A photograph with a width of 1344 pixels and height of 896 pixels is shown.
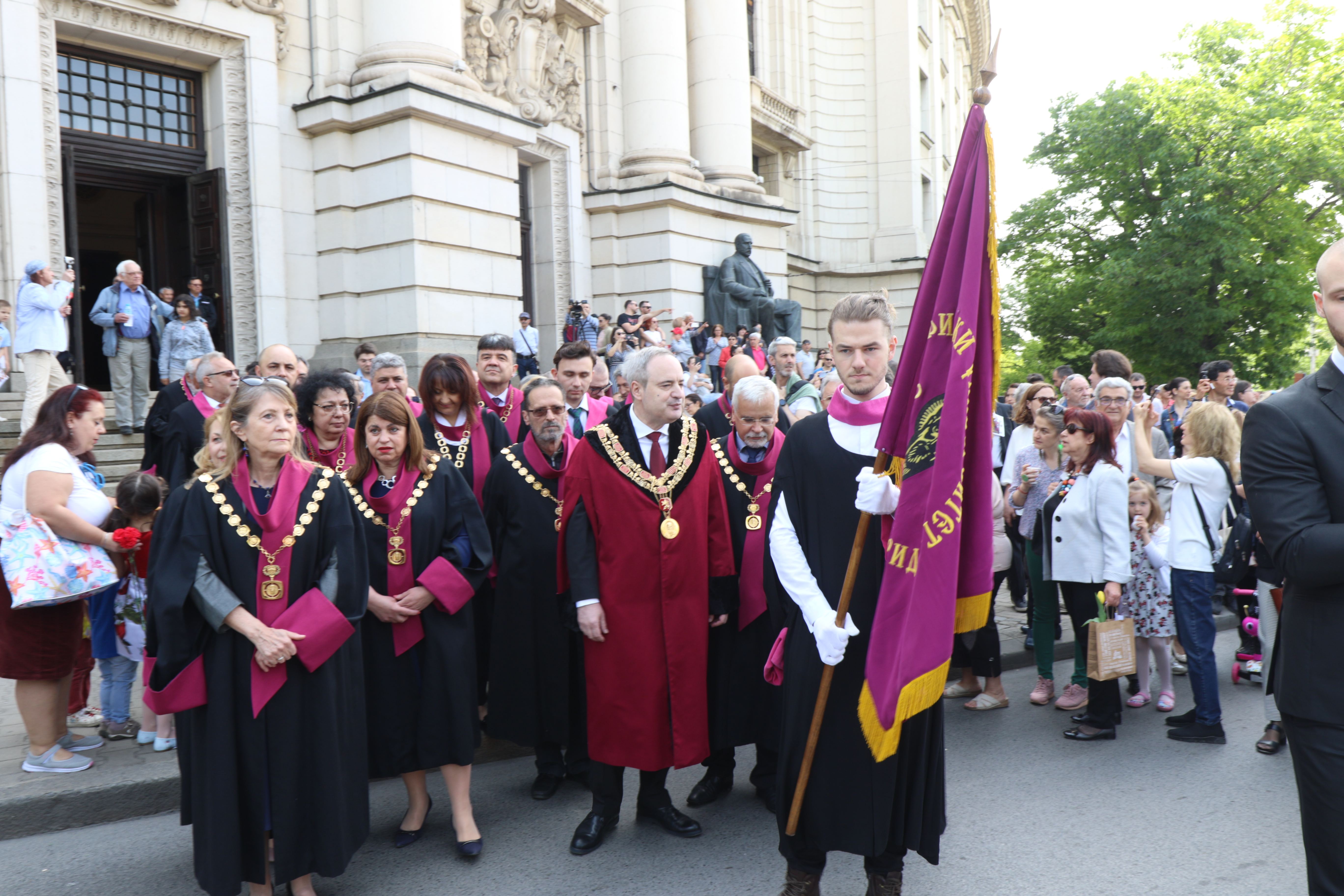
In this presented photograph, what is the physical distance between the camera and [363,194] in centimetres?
1307

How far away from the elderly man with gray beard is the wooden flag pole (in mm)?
1651

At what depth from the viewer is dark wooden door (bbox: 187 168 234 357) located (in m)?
12.6

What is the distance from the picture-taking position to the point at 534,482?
4.88m

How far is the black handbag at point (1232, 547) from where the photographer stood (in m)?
5.30

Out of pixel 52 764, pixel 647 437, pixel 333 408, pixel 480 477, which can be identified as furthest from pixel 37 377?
pixel 647 437

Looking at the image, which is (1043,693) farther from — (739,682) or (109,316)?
(109,316)

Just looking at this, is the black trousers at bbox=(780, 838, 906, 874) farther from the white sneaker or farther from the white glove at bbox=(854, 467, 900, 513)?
the white sneaker

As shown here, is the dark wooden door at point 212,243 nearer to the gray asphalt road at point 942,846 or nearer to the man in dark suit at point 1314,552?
the gray asphalt road at point 942,846

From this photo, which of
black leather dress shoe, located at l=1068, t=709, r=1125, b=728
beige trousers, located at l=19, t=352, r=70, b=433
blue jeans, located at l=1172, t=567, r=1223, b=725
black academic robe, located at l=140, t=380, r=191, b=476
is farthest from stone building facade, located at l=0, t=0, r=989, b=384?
blue jeans, located at l=1172, t=567, r=1223, b=725

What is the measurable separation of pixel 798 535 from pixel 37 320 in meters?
9.22

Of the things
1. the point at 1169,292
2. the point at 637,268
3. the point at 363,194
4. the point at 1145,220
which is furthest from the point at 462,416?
the point at 1145,220

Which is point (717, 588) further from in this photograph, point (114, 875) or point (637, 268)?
point (637, 268)

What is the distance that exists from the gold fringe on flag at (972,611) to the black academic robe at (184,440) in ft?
15.5

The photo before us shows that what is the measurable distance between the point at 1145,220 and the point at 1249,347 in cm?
491
